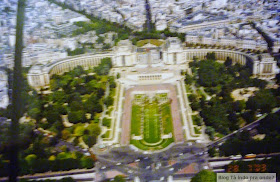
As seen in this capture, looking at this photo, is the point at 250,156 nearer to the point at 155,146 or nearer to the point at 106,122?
the point at 155,146

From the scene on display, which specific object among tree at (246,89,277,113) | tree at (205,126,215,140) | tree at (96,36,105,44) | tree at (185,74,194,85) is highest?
tree at (96,36,105,44)

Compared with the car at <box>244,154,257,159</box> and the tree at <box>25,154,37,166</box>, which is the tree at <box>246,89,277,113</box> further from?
the tree at <box>25,154,37,166</box>

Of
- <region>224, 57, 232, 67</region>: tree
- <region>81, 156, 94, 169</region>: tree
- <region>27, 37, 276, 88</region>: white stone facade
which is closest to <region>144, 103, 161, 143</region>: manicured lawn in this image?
<region>81, 156, 94, 169</region>: tree

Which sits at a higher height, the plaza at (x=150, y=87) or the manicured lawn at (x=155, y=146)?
the plaza at (x=150, y=87)

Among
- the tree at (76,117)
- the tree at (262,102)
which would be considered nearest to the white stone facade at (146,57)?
the tree at (262,102)

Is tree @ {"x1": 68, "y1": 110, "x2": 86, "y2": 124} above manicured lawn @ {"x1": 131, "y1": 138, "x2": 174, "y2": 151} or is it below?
above

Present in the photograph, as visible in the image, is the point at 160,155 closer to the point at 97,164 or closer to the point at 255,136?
the point at 97,164

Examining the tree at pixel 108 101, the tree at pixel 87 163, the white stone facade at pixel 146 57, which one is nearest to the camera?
the tree at pixel 87 163

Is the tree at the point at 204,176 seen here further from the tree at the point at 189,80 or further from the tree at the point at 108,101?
the tree at the point at 189,80

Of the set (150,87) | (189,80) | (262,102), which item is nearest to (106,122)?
(150,87)
